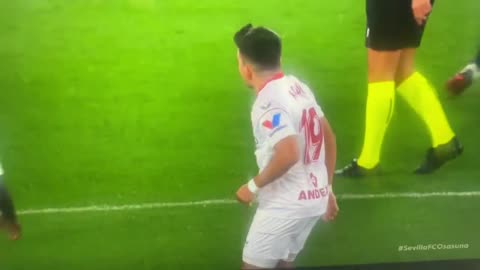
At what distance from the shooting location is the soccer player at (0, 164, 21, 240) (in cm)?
178

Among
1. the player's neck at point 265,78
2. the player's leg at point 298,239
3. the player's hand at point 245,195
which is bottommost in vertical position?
the player's leg at point 298,239

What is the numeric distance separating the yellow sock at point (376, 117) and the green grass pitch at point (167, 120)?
21 millimetres

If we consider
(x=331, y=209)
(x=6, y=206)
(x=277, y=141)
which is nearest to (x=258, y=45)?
(x=277, y=141)

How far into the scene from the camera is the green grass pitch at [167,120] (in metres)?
Answer: 1.74

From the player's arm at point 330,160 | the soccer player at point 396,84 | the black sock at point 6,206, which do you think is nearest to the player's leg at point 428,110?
the soccer player at point 396,84

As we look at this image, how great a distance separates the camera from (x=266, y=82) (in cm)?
176

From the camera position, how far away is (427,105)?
189cm

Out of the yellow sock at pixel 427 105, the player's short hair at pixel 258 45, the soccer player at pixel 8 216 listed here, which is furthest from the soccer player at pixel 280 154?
the soccer player at pixel 8 216

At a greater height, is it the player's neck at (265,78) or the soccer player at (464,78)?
the player's neck at (265,78)

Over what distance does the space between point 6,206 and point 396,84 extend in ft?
3.06

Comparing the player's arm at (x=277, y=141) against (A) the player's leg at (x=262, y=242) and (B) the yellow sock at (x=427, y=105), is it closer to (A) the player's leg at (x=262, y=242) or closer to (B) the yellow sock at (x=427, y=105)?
(A) the player's leg at (x=262, y=242)

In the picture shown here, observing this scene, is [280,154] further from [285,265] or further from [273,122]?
[285,265]

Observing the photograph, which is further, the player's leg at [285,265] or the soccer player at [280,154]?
the player's leg at [285,265]

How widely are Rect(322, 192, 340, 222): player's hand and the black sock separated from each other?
0.71 meters
